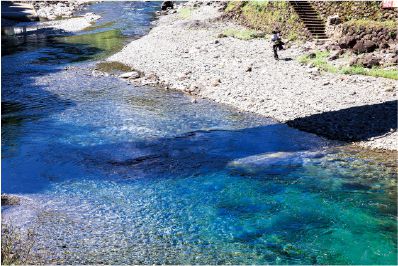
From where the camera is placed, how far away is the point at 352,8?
26375 millimetres

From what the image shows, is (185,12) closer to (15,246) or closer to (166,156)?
(166,156)

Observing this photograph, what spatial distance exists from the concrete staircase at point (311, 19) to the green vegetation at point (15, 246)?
22026 millimetres

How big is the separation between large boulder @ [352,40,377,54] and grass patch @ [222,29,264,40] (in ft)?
28.7

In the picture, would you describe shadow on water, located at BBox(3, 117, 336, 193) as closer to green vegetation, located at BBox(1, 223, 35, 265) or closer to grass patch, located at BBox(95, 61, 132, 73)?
green vegetation, located at BBox(1, 223, 35, 265)

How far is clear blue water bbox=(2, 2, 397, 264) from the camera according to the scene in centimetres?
980

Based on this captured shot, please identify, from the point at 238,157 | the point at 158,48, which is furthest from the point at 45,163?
the point at 158,48

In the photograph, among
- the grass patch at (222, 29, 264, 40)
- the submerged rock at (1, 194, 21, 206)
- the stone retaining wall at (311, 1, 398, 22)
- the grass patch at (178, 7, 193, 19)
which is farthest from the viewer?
the grass patch at (178, 7, 193, 19)

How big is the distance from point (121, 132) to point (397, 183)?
9977mm

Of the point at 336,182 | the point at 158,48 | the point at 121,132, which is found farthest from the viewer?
the point at 158,48

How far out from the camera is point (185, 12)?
43.9m

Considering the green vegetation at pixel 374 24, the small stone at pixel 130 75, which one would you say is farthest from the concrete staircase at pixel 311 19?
the small stone at pixel 130 75

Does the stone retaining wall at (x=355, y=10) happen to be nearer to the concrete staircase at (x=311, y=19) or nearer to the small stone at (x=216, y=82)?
the concrete staircase at (x=311, y=19)

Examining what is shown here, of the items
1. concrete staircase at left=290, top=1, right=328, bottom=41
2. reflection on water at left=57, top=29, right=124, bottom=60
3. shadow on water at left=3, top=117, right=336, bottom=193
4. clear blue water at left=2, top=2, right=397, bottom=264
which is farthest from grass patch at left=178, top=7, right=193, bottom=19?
shadow on water at left=3, top=117, right=336, bottom=193

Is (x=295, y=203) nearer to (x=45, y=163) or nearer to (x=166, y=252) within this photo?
(x=166, y=252)
